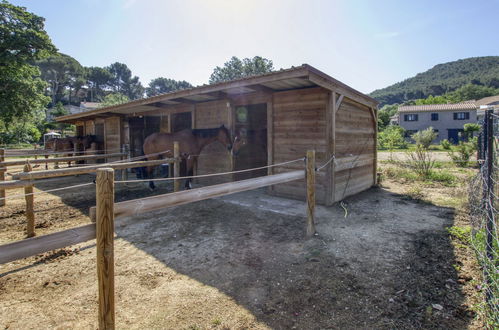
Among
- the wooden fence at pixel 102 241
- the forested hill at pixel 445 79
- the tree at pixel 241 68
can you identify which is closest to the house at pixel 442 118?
the tree at pixel 241 68

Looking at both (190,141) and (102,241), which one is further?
(190,141)

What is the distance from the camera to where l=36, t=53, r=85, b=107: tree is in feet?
174

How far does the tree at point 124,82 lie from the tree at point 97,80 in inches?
118

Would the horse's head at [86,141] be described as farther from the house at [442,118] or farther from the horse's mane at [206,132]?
the house at [442,118]

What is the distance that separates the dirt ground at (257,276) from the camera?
6.98 feet

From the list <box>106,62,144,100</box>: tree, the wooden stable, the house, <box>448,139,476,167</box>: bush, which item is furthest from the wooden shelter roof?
<box>106,62,144,100</box>: tree

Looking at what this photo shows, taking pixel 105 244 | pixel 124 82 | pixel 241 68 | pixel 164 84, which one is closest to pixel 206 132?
pixel 105 244

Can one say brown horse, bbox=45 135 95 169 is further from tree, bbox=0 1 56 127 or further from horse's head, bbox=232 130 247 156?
horse's head, bbox=232 130 247 156

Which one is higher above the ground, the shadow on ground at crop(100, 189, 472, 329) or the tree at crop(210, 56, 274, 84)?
the tree at crop(210, 56, 274, 84)

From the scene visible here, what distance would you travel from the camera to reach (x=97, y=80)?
66.9 m

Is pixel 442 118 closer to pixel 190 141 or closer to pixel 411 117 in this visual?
pixel 411 117

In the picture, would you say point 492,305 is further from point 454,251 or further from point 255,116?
point 255,116

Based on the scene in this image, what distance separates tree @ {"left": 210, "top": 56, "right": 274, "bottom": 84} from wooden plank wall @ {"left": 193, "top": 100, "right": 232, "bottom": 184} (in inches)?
1543

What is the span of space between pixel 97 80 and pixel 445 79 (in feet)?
353
